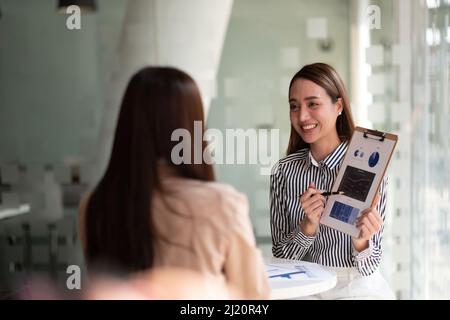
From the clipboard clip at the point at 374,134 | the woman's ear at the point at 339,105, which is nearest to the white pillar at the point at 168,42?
the woman's ear at the point at 339,105

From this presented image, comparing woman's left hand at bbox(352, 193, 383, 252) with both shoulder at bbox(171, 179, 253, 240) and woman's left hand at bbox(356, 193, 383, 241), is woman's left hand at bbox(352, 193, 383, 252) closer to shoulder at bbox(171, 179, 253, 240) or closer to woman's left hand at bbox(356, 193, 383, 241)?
woman's left hand at bbox(356, 193, 383, 241)

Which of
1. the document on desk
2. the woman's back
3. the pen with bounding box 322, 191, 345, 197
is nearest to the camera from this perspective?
the woman's back

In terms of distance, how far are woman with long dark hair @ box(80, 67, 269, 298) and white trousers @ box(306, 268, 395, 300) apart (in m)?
0.37

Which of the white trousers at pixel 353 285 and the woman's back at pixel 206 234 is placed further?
the white trousers at pixel 353 285

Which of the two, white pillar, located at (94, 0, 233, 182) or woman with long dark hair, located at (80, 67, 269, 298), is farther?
white pillar, located at (94, 0, 233, 182)

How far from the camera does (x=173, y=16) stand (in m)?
2.23

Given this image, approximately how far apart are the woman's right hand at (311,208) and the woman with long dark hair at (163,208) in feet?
0.84

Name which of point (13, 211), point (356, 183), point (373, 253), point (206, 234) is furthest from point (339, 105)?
point (13, 211)

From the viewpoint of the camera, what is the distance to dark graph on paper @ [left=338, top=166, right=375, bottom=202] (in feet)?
7.02

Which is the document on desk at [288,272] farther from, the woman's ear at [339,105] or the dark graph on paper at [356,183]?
the woman's ear at [339,105]

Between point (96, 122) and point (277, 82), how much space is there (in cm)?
63

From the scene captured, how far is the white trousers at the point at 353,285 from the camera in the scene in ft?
7.44

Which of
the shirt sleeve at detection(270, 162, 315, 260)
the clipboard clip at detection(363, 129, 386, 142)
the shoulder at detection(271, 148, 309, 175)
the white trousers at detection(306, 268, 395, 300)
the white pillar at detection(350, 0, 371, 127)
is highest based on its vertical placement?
the white pillar at detection(350, 0, 371, 127)

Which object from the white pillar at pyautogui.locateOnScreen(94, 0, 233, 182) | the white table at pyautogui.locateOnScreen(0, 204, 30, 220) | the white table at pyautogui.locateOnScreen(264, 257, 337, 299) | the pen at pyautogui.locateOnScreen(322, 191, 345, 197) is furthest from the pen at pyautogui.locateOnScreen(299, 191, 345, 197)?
the white table at pyautogui.locateOnScreen(0, 204, 30, 220)
